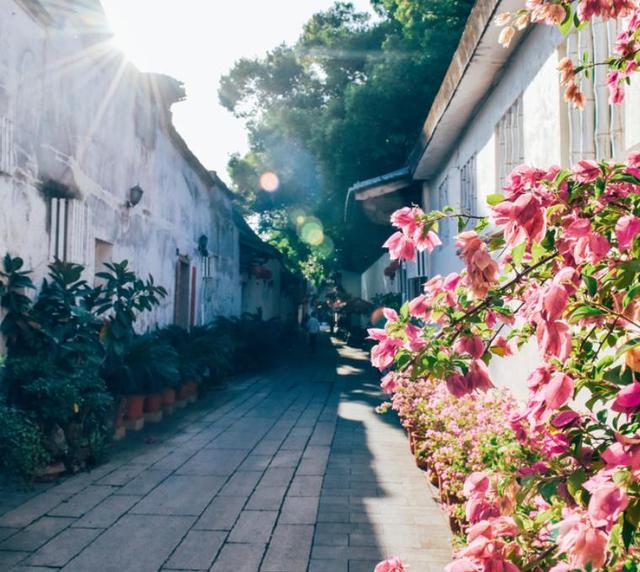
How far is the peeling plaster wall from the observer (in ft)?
19.3

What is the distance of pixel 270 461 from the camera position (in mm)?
6535

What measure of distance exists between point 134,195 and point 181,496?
210 inches

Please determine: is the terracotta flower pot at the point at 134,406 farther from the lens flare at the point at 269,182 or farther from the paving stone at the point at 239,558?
the lens flare at the point at 269,182

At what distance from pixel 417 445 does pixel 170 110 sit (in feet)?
26.8

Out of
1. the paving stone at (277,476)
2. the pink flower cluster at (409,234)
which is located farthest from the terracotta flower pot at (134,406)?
the pink flower cluster at (409,234)

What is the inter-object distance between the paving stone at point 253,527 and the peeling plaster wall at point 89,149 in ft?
11.0

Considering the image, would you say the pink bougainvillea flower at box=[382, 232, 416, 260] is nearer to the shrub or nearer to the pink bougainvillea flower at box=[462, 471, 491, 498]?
the pink bougainvillea flower at box=[462, 471, 491, 498]

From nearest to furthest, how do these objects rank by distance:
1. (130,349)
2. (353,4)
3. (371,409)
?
(130,349) < (371,409) < (353,4)

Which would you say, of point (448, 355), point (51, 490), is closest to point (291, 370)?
point (51, 490)

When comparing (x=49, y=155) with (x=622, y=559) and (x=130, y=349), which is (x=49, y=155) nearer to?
(x=130, y=349)

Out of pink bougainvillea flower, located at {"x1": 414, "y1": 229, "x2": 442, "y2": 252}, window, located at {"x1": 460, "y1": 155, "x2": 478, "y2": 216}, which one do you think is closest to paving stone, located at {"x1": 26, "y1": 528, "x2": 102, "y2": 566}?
pink bougainvillea flower, located at {"x1": 414, "y1": 229, "x2": 442, "y2": 252}

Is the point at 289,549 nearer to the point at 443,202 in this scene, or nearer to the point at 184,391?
the point at 184,391

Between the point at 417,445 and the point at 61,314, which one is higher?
the point at 61,314

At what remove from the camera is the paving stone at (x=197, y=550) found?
3826 millimetres
